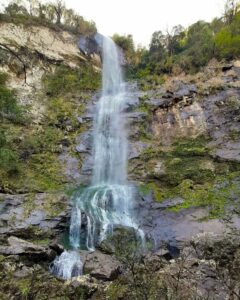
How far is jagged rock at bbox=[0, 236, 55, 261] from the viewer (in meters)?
12.8

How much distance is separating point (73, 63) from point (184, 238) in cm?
2075

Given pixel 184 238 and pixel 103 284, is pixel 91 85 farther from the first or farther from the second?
pixel 103 284

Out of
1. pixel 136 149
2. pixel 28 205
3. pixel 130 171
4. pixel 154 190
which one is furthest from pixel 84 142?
pixel 28 205

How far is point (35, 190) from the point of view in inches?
728

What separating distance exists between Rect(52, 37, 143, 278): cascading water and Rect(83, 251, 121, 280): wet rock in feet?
1.36

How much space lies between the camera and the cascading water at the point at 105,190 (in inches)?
596

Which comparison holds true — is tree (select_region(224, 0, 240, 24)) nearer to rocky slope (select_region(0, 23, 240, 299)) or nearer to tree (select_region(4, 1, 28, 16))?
rocky slope (select_region(0, 23, 240, 299))

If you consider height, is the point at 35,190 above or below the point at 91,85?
below

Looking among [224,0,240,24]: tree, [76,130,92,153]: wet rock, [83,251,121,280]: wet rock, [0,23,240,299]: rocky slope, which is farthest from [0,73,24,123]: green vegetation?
[224,0,240,24]: tree

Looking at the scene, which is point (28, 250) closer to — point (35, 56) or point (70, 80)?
point (70, 80)

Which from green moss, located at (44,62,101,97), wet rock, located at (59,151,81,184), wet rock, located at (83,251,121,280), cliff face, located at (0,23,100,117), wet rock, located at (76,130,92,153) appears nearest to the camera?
wet rock, located at (83,251,121,280)

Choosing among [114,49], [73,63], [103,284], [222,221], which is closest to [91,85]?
[73,63]

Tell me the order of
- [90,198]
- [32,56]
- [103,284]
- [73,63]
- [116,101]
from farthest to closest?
[73,63], [32,56], [116,101], [90,198], [103,284]

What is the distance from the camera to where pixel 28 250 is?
512 inches
